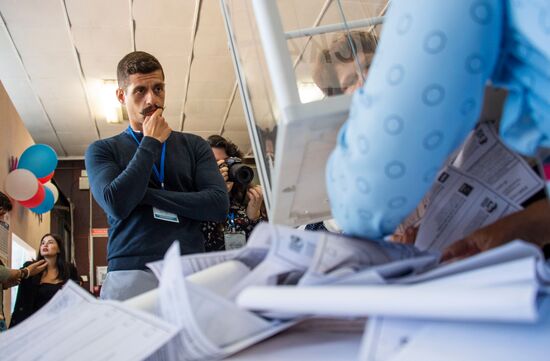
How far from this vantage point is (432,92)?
0.40 m

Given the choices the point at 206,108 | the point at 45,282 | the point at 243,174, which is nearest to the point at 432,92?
the point at 243,174

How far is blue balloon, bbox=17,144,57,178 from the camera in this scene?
443 centimetres

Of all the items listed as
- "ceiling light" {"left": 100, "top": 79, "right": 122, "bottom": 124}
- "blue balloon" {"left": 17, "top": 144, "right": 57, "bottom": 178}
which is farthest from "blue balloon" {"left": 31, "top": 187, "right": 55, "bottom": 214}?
"ceiling light" {"left": 100, "top": 79, "right": 122, "bottom": 124}

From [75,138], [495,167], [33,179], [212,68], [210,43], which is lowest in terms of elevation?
[75,138]

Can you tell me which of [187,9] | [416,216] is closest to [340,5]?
[416,216]

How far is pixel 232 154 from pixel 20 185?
2883 millimetres

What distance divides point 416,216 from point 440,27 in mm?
297

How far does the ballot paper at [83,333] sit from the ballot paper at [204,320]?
0.01 metres

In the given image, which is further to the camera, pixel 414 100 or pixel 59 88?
pixel 59 88

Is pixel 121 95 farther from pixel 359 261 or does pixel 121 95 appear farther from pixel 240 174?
pixel 359 261

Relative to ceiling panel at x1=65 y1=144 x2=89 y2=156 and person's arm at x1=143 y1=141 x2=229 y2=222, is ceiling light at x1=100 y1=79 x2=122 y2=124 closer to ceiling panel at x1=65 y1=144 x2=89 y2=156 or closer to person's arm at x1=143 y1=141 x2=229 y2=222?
ceiling panel at x1=65 y1=144 x2=89 y2=156

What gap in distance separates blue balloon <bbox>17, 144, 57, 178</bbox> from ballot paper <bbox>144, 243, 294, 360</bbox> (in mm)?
4373

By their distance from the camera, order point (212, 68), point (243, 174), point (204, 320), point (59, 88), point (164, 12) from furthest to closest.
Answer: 1. point (59, 88)
2. point (212, 68)
3. point (164, 12)
4. point (243, 174)
5. point (204, 320)

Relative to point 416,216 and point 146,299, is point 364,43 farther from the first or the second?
point 146,299
